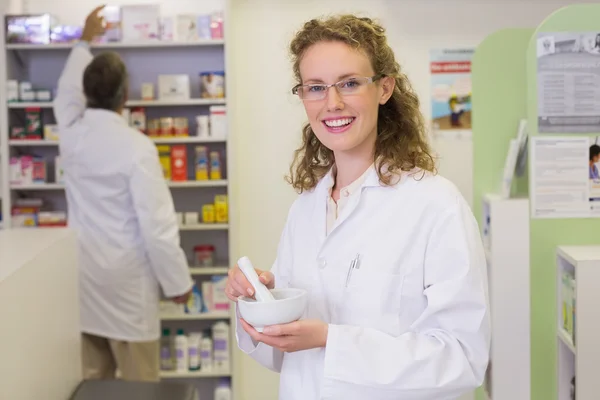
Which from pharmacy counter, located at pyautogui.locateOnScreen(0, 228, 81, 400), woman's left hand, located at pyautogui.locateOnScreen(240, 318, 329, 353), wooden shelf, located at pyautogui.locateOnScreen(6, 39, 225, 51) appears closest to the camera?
woman's left hand, located at pyautogui.locateOnScreen(240, 318, 329, 353)

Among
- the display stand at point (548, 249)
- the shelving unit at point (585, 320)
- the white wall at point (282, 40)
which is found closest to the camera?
the shelving unit at point (585, 320)

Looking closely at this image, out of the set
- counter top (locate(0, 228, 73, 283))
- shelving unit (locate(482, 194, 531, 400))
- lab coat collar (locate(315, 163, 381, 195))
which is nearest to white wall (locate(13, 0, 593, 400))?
shelving unit (locate(482, 194, 531, 400))

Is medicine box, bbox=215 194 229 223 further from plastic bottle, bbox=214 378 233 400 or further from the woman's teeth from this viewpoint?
the woman's teeth

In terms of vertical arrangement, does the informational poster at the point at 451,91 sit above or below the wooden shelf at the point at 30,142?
above

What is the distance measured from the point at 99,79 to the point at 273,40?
121 cm

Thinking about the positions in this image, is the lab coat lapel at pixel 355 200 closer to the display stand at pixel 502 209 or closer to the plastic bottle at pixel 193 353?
the display stand at pixel 502 209

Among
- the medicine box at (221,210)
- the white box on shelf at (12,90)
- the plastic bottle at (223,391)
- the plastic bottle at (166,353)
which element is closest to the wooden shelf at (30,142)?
the white box on shelf at (12,90)

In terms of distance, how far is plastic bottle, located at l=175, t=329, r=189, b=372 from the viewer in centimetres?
441

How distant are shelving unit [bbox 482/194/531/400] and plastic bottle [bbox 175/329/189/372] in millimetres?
1840

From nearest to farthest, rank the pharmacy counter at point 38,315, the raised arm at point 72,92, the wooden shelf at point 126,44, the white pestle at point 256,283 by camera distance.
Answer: the white pestle at point 256,283 → the pharmacy counter at point 38,315 → the raised arm at point 72,92 → the wooden shelf at point 126,44

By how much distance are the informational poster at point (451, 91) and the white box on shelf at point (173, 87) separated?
1.41 m

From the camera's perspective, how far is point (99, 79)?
147 inches

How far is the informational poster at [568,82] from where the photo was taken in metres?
2.85

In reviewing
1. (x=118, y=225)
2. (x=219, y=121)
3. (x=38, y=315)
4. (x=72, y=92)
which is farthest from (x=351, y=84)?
(x=219, y=121)
